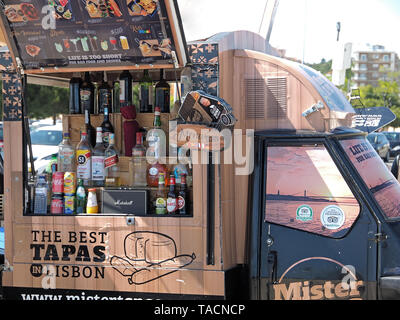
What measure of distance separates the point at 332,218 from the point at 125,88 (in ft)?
6.13

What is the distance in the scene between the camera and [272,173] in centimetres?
387

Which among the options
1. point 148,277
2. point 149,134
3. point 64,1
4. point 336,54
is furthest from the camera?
point 336,54

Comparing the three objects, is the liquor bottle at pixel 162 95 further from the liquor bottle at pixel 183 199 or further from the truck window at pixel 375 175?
the truck window at pixel 375 175

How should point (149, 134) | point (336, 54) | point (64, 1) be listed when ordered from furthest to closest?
point (336, 54) < point (149, 134) < point (64, 1)

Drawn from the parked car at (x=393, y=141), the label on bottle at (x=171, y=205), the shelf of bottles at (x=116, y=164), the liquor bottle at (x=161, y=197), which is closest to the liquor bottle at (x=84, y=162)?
the shelf of bottles at (x=116, y=164)

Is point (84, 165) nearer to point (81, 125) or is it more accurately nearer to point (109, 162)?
point (109, 162)

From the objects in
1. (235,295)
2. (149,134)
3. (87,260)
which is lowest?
(235,295)

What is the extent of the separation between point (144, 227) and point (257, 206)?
798 mm

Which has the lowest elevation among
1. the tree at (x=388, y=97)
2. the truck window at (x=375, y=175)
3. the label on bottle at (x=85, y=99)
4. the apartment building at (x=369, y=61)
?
the truck window at (x=375, y=175)

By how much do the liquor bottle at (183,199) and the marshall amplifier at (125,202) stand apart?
239 millimetres

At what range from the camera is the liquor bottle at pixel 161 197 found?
3932 mm

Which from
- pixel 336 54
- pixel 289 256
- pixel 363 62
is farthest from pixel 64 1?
pixel 363 62

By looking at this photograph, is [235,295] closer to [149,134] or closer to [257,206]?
[257,206]

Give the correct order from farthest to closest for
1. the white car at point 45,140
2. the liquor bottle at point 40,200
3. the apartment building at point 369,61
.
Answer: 1. the apartment building at point 369,61
2. the white car at point 45,140
3. the liquor bottle at point 40,200
